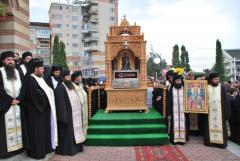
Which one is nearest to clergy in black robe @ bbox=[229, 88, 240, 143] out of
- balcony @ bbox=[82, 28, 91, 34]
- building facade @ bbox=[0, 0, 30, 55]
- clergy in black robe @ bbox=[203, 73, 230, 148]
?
clergy in black robe @ bbox=[203, 73, 230, 148]

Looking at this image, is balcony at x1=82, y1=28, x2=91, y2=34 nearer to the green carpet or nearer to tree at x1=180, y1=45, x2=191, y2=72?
tree at x1=180, y1=45, x2=191, y2=72

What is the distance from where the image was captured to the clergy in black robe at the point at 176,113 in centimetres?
793

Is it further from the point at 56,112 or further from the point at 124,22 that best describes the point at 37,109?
the point at 124,22

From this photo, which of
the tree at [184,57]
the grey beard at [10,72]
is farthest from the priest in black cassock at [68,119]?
the tree at [184,57]

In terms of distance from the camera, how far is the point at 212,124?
7844mm

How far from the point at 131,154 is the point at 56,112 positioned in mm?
1952

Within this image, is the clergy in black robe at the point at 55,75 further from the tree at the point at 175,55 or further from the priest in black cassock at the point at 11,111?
the tree at the point at 175,55

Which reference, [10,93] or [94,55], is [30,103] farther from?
[94,55]

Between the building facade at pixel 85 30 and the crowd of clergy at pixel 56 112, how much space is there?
48.3m

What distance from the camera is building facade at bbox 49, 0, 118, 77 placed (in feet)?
187

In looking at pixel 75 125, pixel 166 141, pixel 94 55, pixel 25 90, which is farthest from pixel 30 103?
pixel 94 55

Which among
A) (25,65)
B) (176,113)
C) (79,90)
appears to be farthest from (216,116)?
(25,65)

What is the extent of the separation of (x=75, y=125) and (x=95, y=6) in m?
53.3

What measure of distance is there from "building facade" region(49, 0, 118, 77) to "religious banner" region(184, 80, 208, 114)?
48338 mm
